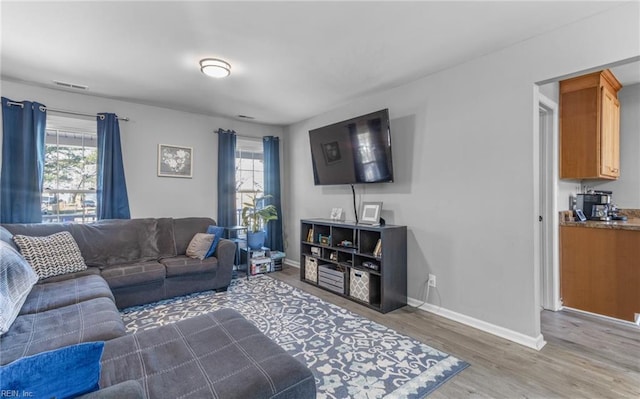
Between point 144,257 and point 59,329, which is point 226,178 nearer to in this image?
point 144,257

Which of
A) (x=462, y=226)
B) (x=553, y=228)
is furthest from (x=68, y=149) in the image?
(x=553, y=228)

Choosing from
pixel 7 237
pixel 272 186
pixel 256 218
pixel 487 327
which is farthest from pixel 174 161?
pixel 487 327

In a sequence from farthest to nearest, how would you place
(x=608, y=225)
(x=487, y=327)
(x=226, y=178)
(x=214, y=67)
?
(x=226, y=178) → (x=608, y=225) → (x=214, y=67) → (x=487, y=327)

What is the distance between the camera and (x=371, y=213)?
358cm

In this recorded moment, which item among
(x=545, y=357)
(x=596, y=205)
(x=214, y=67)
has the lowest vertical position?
(x=545, y=357)

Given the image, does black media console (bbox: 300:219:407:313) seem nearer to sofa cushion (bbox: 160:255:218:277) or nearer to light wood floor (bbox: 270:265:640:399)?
light wood floor (bbox: 270:265:640:399)

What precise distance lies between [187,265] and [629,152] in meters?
5.40

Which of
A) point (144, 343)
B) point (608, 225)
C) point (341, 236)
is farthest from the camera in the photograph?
point (341, 236)

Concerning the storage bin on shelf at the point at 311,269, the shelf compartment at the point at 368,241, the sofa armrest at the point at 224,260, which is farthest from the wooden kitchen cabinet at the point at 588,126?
the sofa armrest at the point at 224,260

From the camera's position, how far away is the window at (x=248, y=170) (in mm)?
4984

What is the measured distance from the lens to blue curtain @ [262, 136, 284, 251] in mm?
5074

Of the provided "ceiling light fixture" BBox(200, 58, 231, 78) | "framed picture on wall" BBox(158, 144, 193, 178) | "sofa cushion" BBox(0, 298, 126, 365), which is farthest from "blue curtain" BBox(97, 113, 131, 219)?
"sofa cushion" BBox(0, 298, 126, 365)

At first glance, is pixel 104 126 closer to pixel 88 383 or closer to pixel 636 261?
pixel 88 383

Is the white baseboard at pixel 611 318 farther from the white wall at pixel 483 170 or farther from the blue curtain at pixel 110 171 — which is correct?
the blue curtain at pixel 110 171
